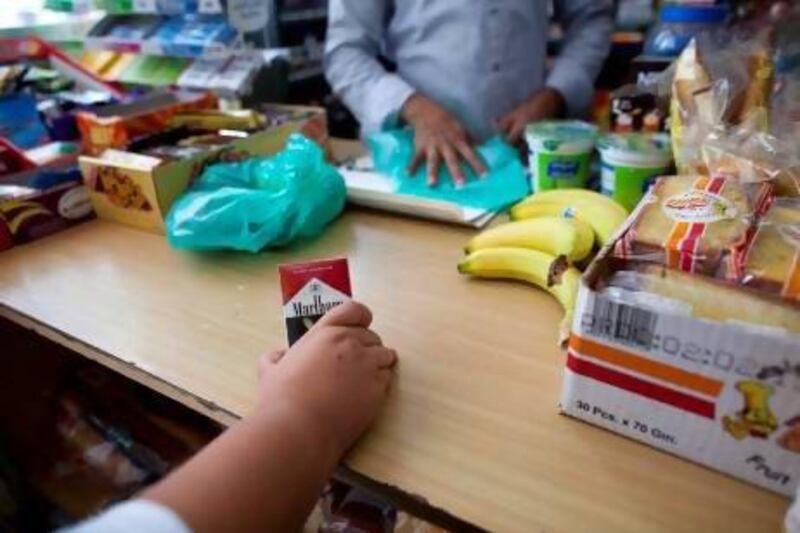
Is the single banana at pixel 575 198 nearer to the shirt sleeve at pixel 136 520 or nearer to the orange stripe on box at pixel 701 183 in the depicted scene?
the orange stripe on box at pixel 701 183

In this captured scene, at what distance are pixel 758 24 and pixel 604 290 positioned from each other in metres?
0.99

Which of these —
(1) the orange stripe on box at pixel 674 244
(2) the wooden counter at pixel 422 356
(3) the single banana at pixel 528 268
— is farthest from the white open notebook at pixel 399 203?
(1) the orange stripe on box at pixel 674 244

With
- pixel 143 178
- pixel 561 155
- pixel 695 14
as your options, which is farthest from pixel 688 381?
pixel 695 14

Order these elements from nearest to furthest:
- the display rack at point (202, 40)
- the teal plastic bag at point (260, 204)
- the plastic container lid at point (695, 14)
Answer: the teal plastic bag at point (260, 204)
the plastic container lid at point (695, 14)
the display rack at point (202, 40)

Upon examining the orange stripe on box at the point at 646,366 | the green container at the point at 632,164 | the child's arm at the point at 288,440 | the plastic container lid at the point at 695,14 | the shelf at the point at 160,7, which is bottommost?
the child's arm at the point at 288,440

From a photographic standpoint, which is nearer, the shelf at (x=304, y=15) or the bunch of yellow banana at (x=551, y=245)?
the bunch of yellow banana at (x=551, y=245)

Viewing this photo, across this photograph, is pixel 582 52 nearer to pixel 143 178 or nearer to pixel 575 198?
pixel 575 198

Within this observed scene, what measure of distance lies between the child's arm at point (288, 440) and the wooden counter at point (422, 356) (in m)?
0.03

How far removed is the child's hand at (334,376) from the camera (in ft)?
1.39

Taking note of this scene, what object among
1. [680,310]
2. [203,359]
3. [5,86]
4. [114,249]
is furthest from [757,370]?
[5,86]

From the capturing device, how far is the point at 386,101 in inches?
42.6

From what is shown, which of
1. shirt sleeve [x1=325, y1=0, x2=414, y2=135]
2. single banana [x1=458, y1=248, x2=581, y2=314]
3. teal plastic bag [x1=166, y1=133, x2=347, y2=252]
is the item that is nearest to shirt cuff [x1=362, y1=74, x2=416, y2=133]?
shirt sleeve [x1=325, y1=0, x2=414, y2=135]

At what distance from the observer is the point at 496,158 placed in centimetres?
94

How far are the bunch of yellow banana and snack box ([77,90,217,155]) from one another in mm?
599
